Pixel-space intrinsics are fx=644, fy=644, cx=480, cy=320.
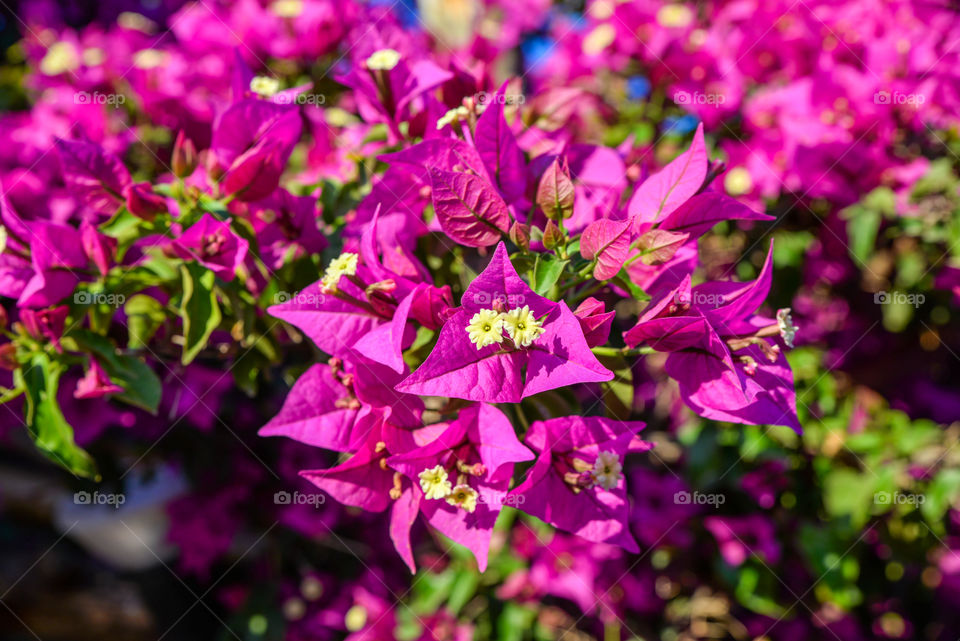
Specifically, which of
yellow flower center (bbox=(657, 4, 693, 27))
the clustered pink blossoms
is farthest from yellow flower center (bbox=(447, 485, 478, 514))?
yellow flower center (bbox=(657, 4, 693, 27))

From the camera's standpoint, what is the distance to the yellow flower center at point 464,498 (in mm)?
824

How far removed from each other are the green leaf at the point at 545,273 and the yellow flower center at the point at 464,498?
0.27 metres

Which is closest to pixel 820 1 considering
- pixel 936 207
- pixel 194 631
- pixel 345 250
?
pixel 936 207

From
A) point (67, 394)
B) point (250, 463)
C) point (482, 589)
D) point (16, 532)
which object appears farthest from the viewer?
point (16, 532)

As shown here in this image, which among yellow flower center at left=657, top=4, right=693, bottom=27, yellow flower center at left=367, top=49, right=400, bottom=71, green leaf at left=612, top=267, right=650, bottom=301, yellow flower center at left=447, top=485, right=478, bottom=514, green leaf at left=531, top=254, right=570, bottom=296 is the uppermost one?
yellow flower center at left=367, top=49, right=400, bottom=71

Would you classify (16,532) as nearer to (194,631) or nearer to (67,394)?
(194,631)

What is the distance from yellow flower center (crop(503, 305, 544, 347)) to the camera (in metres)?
0.73

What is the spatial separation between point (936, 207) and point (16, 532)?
4008 mm

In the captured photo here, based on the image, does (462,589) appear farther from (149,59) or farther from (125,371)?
(149,59)

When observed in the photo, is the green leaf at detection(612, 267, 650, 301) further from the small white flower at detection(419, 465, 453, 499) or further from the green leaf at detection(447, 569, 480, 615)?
the green leaf at detection(447, 569, 480, 615)

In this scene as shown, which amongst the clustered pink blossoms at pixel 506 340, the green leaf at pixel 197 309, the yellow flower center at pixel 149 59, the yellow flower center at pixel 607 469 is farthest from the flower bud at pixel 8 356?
the yellow flower center at pixel 149 59

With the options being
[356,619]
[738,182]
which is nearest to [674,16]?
[738,182]

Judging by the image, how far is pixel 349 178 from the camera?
4.11 ft

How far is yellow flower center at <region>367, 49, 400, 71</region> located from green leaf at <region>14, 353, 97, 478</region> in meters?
0.71
